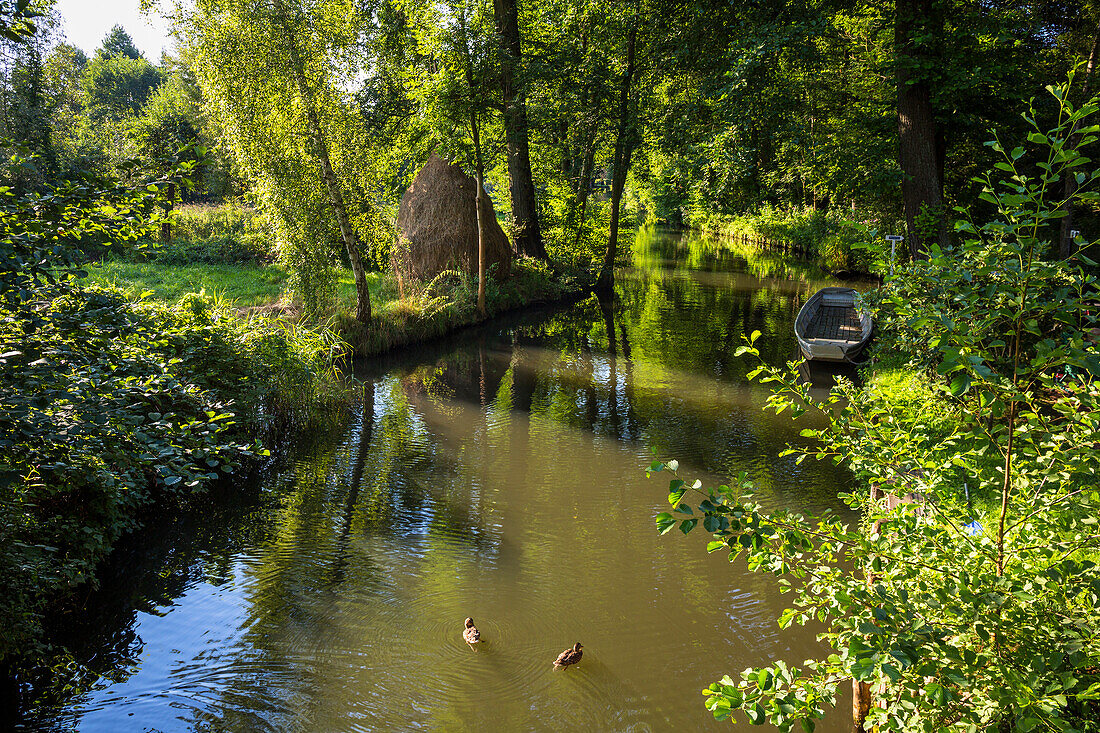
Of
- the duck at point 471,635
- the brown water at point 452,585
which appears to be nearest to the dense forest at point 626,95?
the brown water at point 452,585

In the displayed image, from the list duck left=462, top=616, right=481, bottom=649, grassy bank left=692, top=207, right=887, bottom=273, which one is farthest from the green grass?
grassy bank left=692, top=207, right=887, bottom=273

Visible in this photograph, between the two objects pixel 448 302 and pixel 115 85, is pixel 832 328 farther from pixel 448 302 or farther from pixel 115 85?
pixel 115 85

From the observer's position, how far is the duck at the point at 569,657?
4.62 meters

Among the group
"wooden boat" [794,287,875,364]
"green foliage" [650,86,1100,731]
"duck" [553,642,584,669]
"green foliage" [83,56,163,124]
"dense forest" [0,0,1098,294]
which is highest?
"green foliage" [83,56,163,124]

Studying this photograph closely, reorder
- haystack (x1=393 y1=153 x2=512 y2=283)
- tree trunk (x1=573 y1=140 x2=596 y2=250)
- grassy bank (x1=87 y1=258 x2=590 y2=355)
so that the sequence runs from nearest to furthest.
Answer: grassy bank (x1=87 y1=258 x2=590 y2=355) → haystack (x1=393 y1=153 x2=512 y2=283) → tree trunk (x1=573 y1=140 x2=596 y2=250)

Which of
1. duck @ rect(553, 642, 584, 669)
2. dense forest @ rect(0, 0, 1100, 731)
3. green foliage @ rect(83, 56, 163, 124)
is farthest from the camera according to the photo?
green foliage @ rect(83, 56, 163, 124)

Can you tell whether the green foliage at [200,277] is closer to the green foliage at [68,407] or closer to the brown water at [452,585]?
the brown water at [452,585]

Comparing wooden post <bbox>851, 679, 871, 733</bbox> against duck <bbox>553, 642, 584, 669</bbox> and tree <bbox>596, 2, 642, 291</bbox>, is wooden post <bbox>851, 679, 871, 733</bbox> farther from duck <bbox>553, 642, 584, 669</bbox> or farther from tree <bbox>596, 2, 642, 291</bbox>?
tree <bbox>596, 2, 642, 291</bbox>

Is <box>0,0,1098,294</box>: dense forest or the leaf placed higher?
<box>0,0,1098,294</box>: dense forest

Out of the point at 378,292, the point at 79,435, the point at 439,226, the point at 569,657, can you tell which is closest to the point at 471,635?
the point at 569,657

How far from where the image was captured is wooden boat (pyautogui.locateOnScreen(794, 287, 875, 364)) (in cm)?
1154

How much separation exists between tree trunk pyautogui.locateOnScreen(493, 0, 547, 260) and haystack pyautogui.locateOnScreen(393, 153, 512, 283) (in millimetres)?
2055

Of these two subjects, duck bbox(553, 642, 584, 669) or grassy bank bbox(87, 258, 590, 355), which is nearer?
duck bbox(553, 642, 584, 669)

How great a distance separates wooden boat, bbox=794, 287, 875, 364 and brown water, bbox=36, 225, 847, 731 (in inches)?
82.1
